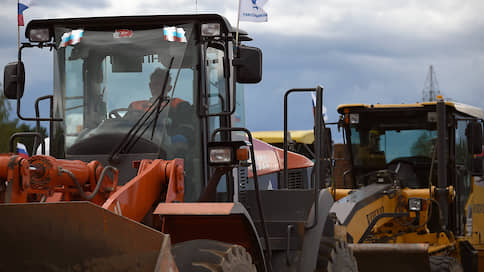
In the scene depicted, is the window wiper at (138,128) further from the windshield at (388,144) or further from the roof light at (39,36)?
the windshield at (388,144)

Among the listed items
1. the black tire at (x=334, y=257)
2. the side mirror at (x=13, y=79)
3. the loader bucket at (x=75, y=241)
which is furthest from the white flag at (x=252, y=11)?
the loader bucket at (x=75, y=241)

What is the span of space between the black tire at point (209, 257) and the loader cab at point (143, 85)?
100 centimetres

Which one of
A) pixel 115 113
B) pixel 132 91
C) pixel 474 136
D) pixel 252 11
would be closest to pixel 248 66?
pixel 132 91

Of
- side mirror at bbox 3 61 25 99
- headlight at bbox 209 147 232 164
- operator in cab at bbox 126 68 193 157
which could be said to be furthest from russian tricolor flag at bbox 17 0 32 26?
headlight at bbox 209 147 232 164

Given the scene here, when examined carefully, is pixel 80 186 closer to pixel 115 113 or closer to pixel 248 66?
pixel 115 113

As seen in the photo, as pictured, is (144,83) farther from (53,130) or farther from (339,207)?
(339,207)

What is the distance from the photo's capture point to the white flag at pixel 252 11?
6.71 m

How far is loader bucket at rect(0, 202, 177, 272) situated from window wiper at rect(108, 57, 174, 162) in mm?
1581

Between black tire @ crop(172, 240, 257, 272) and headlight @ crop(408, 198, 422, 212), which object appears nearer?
black tire @ crop(172, 240, 257, 272)

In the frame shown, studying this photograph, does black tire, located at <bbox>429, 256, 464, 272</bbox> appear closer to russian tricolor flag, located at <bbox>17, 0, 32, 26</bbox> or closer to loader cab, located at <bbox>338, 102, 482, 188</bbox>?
loader cab, located at <bbox>338, 102, 482, 188</bbox>

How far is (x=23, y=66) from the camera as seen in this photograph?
5.99 meters

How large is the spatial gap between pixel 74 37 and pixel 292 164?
487cm

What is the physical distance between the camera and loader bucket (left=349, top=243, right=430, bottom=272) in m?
9.09

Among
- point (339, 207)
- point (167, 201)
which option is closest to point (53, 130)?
point (167, 201)
